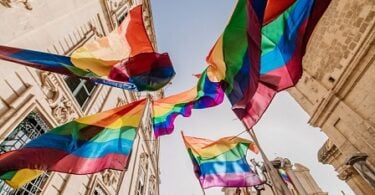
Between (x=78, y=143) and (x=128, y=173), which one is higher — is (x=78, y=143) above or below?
below

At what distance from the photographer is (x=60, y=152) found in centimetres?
493

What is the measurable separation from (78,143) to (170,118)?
Answer: 11.4 ft

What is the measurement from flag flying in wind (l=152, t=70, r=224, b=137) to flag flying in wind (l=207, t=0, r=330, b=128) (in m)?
2.04

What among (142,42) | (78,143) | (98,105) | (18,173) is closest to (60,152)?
(78,143)

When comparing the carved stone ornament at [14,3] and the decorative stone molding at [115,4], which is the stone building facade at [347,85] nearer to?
the decorative stone molding at [115,4]

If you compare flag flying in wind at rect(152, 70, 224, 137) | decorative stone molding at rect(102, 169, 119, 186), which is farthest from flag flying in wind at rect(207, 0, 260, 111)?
decorative stone molding at rect(102, 169, 119, 186)

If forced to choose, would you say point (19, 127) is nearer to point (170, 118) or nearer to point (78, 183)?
point (78, 183)

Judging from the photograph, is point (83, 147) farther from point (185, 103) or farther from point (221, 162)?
point (221, 162)

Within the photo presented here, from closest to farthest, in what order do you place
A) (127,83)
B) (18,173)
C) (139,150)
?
(18,173)
(127,83)
(139,150)

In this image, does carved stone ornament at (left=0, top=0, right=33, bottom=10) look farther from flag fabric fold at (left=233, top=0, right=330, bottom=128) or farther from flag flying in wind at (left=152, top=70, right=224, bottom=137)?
flag fabric fold at (left=233, top=0, right=330, bottom=128)

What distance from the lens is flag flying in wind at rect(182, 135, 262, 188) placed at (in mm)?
8031

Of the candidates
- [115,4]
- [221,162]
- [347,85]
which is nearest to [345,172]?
[347,85]

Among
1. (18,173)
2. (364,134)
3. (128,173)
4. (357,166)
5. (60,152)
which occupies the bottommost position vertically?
(18,173)

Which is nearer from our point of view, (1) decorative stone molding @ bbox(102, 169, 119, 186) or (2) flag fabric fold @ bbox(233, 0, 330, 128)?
(2) flag fabric fold @ bbox(233, 0, 330, 128)
